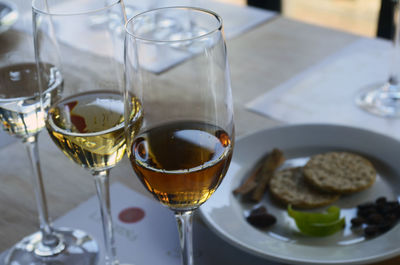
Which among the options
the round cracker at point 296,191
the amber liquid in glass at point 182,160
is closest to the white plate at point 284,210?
the round cracker at point 296,191

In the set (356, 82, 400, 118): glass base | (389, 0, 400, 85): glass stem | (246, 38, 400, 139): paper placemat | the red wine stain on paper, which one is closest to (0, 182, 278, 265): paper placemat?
the red wine stain on paper

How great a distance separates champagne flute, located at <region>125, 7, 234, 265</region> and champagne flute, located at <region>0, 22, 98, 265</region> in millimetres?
187

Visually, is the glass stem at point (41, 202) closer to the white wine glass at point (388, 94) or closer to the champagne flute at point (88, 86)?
the champagne flute at point (88, 86)

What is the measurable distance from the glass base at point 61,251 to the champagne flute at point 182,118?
0.31 m

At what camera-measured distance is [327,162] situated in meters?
1.04

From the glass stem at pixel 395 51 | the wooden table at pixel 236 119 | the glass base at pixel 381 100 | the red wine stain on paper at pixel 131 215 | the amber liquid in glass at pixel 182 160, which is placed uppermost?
the amber liquid in glass at pixel 182 160

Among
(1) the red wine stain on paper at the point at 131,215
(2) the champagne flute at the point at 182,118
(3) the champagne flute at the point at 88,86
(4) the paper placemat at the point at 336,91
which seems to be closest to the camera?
(2) the champagne flute at the point at 182,118

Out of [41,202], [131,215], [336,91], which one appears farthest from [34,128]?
[336,91]

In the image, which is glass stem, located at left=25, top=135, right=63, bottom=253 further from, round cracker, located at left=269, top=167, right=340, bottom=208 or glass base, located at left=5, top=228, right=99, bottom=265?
round cracker, located at left=269, top=167, right=340, bottom=208

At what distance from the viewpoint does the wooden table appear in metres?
0.96

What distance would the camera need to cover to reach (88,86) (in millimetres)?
714

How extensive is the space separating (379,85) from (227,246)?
2.42 feet

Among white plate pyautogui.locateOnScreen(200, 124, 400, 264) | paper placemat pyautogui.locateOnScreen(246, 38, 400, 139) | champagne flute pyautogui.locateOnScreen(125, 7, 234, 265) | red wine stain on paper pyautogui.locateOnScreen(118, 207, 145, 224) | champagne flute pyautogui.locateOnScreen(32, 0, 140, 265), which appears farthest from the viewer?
paper placemat pyautogui.locateOnScreen(246, 38, 400, 139)

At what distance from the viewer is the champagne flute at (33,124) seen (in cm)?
77
